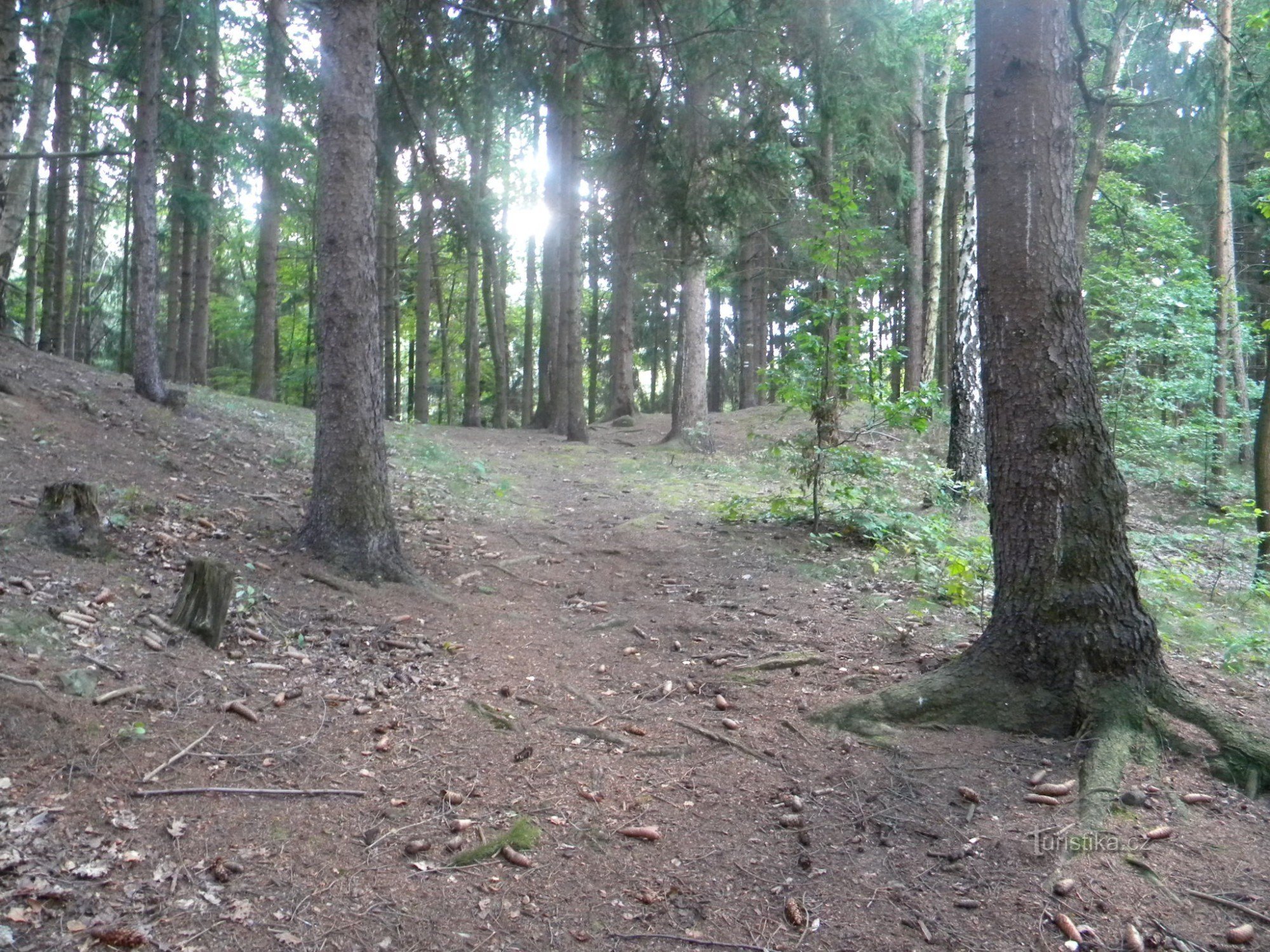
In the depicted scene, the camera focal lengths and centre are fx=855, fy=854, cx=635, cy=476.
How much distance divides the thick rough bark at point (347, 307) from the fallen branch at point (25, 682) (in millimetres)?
2736

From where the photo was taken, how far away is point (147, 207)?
10.8 m

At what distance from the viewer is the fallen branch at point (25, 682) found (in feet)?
12.7

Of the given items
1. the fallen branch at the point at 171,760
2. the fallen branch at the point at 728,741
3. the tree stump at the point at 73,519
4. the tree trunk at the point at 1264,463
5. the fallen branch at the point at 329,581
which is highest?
the tree trunk at the point at 1264,463

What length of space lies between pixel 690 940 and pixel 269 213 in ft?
50.7

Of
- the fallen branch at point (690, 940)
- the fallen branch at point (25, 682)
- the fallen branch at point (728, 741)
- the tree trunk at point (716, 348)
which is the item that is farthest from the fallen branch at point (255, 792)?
the tree trunk at point (716, 348)

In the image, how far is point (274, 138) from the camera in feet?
40.6

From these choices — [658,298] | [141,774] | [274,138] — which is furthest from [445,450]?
[658,298]

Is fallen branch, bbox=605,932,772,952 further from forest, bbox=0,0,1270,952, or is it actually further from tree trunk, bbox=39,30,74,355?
tree trunk, bbox=39,30,74,355

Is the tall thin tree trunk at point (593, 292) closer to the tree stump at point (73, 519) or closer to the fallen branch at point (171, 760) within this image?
the tree stump at point (73, 519)

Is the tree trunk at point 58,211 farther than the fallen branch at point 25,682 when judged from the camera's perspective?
Yes

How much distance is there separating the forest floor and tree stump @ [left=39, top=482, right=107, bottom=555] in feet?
0.48

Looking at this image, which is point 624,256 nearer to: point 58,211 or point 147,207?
point 147,207

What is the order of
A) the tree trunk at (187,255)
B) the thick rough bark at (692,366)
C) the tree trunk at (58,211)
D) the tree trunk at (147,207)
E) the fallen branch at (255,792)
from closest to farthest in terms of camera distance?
the fallen branch at (255,792) < the tree trunk at (147,207) < the tree trunk at (187,255) < the tree trunk at (58,211) < the thick rough bark at (692,366)

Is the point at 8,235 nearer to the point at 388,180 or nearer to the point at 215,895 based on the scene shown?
the point at 388,180
